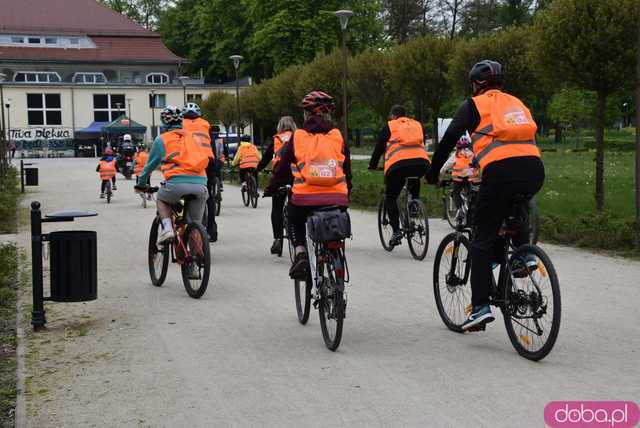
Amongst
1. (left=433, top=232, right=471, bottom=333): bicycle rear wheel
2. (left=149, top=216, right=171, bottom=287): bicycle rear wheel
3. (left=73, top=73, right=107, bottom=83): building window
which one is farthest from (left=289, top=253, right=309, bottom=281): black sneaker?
(left=73, top=73, right=107, bottom=83): building window

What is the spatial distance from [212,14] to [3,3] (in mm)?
21034

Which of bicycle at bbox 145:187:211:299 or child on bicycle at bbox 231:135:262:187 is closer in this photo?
bicycle at bbox 145:187:211:299

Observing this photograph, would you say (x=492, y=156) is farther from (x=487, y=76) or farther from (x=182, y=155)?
(x=182, y=155)

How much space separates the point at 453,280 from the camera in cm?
705

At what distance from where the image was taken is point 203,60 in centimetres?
8844

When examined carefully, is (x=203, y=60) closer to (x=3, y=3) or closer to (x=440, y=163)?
(x=3, y=3)

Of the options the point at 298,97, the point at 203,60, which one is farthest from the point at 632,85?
the point at 203,60

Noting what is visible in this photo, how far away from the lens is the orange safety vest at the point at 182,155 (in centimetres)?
926

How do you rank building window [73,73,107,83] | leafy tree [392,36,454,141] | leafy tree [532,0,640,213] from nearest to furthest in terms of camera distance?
leafy tree [532,0,640,213] < leafy tree [392,36,454,141] < building window [73,73,107,83]

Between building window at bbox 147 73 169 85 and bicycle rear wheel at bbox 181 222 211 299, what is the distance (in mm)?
77984

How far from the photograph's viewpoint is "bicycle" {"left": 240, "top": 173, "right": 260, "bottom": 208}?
20516 millimetres

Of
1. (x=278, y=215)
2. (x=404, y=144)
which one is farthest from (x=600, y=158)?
(x=278, y=215)

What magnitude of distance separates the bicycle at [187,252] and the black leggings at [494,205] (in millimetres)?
2906

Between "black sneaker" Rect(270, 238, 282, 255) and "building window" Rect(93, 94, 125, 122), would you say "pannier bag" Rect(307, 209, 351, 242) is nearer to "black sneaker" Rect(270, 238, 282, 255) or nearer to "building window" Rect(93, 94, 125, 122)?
"black sneaker" Rect(270, 238, 282, 255)
